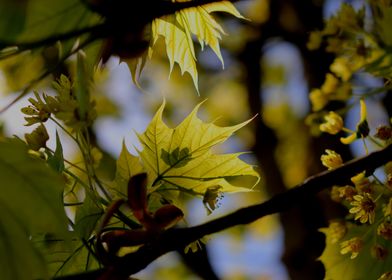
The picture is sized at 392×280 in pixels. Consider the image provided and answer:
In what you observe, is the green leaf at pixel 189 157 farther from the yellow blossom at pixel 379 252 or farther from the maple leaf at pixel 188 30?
the yellow blossom at pixel 379 252

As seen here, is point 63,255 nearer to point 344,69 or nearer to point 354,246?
point 354,246

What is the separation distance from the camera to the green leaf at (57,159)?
62 centimetres

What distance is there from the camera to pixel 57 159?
0.64 metres

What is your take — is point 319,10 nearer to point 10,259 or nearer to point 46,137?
point 46,137

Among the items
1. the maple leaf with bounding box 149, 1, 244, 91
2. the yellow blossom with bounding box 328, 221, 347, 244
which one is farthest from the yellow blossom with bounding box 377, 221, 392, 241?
the maple leaf with bounding box 149, 1, 244, 91

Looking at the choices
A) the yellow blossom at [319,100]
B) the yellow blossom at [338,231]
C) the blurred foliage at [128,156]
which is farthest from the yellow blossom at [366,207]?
the yellow blossom at [319,100]

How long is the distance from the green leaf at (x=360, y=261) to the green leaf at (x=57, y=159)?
363mm

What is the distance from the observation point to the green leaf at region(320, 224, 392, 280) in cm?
73

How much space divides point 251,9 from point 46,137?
2.49 meters

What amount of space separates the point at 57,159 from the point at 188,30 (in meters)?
0.21

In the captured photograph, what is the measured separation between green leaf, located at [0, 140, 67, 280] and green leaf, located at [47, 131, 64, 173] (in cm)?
19

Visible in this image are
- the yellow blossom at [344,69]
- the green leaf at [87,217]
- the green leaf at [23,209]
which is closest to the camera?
the green leaf at [23,209]

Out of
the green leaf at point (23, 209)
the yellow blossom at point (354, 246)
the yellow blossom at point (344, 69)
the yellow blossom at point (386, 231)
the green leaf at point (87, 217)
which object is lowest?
the yellow blossom at point (354, 246)

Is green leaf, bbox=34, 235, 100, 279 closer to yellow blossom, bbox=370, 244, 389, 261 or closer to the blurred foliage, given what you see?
the blurred foliage
